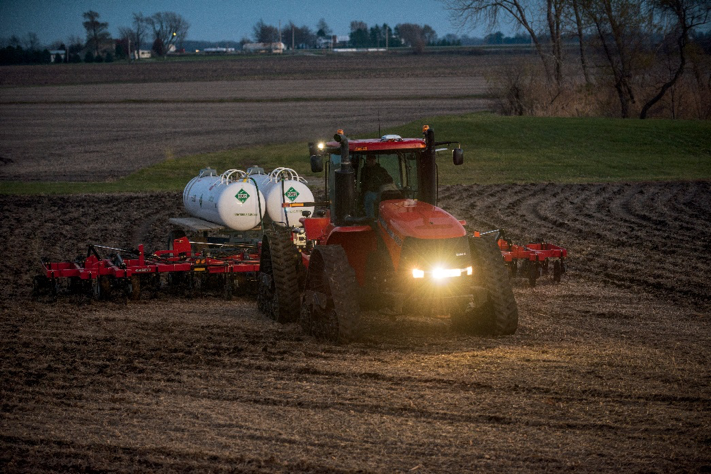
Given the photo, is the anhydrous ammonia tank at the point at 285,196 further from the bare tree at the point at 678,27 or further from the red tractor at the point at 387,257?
the bare tree at the point at 678,27

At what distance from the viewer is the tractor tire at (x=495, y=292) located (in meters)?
9.32

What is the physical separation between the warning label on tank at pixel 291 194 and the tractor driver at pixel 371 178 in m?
4.16

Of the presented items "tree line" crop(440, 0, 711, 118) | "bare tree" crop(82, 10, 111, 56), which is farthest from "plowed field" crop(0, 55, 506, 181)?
"bare tree" crop(82, 10, 111, 56)

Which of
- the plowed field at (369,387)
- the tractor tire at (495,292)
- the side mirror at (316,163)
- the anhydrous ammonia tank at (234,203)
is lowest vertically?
the plowed field at (369,387)

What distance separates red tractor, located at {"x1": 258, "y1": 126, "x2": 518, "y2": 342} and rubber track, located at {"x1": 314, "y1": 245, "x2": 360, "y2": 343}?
0.01 m

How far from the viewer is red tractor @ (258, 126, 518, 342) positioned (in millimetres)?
9055

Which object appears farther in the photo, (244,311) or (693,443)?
(244,311)

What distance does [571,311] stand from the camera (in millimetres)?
11203

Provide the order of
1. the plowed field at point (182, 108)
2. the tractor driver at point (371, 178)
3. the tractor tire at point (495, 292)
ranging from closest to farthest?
the tractor tire at point (495, 292) < the tractor driver at point (371, 178) < the plowed field at point (182, 108)

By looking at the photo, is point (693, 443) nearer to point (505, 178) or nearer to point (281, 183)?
point (281, 183)

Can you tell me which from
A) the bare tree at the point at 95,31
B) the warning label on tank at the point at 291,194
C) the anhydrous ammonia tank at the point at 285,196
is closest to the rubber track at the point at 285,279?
the anhydrous ammonia tank at the point at 285,196

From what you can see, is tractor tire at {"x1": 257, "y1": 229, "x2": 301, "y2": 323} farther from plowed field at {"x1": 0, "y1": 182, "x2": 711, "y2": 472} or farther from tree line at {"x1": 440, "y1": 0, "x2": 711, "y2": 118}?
tree line at {"x1": 440, "y1": 0, "x2": 711, "y2": 118}

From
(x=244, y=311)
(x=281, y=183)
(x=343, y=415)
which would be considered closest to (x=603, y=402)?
(x=343, y=415)

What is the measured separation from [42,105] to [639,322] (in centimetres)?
4793
